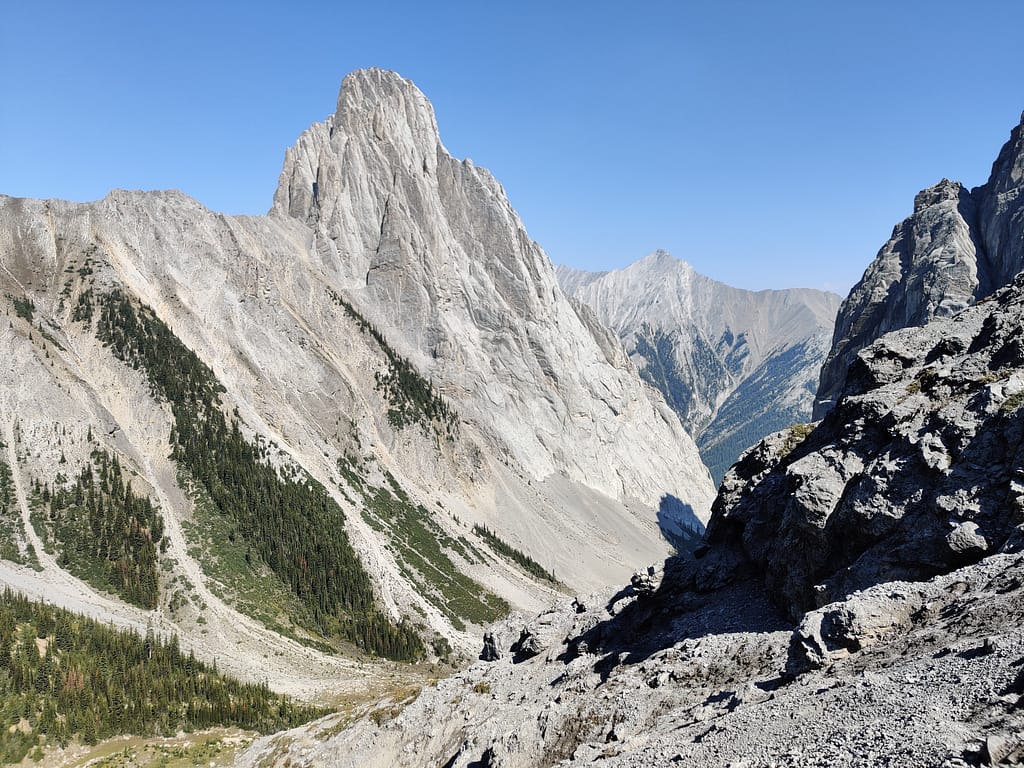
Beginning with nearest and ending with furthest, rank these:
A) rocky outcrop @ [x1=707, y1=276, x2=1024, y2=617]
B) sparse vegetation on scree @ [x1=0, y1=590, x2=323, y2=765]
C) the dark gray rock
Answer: rocky outcrop @ [x1=707, y1=276, x2=1024, y2=617], sparse vegetation on scree @ [x1=0, y1=590, x2=323, y2=765], the dark gray rock

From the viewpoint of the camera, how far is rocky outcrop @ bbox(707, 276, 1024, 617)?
23688mm

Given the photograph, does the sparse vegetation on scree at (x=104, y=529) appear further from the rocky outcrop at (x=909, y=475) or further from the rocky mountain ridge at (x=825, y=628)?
the rocky outcrop at (x=909, y=475)

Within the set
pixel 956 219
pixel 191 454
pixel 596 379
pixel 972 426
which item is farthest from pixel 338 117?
pixel 972 426

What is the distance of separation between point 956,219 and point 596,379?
3428 inches

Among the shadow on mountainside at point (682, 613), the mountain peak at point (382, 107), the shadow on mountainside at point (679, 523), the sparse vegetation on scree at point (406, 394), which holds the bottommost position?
the shadow on mountainside at point (679, 523)

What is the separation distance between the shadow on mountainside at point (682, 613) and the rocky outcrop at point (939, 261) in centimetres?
9733

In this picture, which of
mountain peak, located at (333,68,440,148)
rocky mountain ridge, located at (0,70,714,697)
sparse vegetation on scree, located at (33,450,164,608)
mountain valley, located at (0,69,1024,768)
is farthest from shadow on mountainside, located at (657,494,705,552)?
mountain peak, located at (333,68,440,148)

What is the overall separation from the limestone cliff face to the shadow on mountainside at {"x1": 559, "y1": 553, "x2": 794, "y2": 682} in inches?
3930

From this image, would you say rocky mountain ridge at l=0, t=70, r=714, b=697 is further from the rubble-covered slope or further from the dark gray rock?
the rubble-covered slope

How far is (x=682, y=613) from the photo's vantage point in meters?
34.5

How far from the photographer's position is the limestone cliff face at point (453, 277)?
468 ft

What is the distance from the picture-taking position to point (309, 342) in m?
119

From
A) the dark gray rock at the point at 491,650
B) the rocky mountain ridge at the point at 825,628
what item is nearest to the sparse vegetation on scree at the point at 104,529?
the rocky mountain ridge at the point at 825,628

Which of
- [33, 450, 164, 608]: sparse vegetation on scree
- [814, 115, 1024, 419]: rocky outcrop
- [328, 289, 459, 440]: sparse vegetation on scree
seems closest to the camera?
[33, 450, 164, 608]: sparse vegetation on scree
